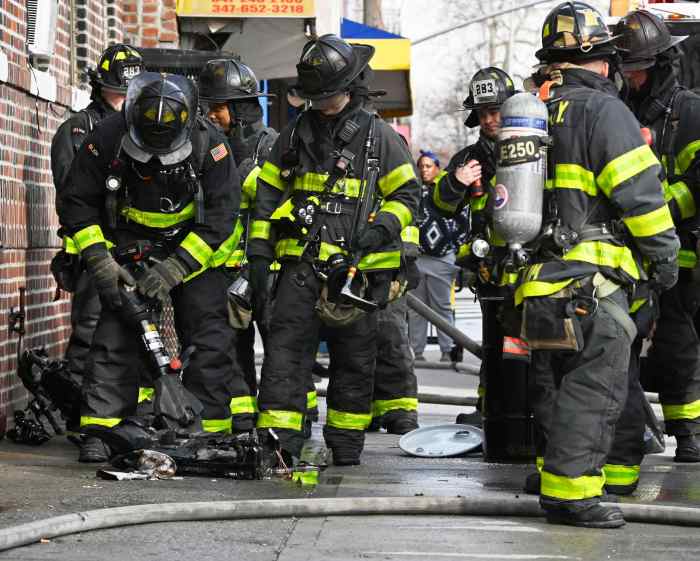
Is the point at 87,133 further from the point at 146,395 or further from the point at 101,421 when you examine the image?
the point at 101,421

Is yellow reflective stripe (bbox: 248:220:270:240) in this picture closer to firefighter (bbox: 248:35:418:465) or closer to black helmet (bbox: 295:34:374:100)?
firefighter (bbox: 248:35:418:465)

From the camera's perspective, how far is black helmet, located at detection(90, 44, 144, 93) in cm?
897

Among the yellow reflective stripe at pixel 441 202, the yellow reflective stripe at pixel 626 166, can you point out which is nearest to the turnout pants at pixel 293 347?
the yellow reflective stripe at pixel 441 202

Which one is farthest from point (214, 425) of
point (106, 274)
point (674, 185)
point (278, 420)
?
point (674, 185)

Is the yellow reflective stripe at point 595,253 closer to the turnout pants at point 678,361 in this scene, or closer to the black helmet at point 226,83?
the turnout pants at point 678,361

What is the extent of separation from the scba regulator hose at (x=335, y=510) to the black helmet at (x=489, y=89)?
112 inches

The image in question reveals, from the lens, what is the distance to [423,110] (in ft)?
291

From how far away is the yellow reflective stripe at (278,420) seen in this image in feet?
25.5

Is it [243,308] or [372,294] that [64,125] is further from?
[372,294]

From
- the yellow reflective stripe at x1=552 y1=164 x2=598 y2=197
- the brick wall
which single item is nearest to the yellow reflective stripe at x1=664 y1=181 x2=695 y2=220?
the yellow reflective stripe at x1=552 y1=164 x2=598 y2=197

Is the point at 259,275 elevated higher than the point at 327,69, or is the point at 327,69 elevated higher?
the point at 327,69

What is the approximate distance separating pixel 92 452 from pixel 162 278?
963 millimetres

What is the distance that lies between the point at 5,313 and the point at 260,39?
24.9 ft

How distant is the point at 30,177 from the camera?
973 centimetres
